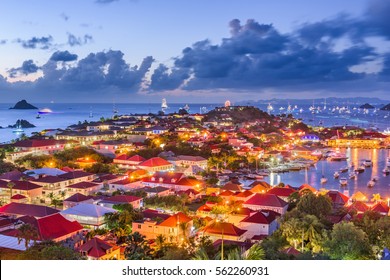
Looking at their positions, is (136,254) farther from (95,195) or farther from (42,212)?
(95,195)

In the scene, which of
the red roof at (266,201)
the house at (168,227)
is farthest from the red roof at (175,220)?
the red roof at (266,201)

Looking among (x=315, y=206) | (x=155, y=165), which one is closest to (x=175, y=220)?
(x=315, y=206)

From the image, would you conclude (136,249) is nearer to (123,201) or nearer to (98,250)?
(98,250)

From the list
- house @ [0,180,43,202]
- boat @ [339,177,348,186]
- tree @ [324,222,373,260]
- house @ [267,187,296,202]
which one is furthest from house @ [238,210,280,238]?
boat @ [339,177,348,186]

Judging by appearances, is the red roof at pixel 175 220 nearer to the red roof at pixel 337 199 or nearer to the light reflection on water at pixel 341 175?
the red roof at pixel 337 199

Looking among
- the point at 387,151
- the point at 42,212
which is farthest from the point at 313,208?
the point at 387,151

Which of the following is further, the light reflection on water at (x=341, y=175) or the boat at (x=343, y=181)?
the boat at (x=343, y=181)

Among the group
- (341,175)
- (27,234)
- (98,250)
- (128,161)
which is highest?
(27,234)
